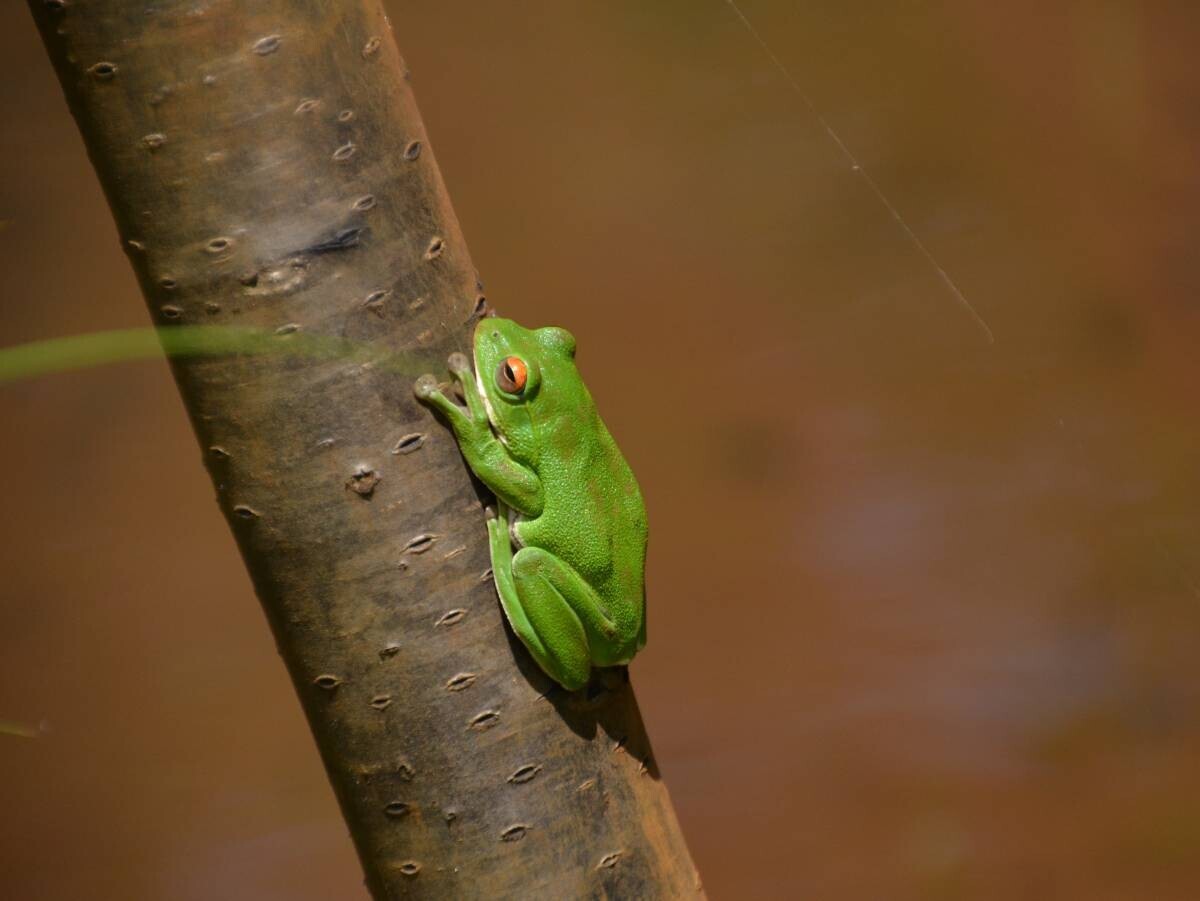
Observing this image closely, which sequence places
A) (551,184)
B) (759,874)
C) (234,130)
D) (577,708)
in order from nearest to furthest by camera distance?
(234,130), (577,708), (759,874), (551,184)

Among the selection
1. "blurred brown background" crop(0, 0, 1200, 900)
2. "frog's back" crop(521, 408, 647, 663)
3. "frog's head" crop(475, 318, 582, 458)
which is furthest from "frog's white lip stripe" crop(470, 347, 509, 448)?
"blurred brown background" crop(0, 0, 1200, 900)

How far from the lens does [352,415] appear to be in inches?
26.4

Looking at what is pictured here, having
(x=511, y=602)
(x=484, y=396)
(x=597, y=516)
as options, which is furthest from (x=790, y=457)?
(x=511, y=602)

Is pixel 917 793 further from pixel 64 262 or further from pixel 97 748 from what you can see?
pixel 64 262

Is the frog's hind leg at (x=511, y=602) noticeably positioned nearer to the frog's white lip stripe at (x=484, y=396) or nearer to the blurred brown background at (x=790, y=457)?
the frog's white lip stripe at (x=484, y=396)

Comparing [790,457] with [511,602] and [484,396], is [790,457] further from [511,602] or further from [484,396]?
[511,602]

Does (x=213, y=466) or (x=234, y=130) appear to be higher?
(x=234, y=130)

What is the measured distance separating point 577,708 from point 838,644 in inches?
77.4

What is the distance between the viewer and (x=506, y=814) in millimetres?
703

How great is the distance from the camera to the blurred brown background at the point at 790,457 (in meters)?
2.42

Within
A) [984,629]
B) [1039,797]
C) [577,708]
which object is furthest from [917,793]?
[577,708]

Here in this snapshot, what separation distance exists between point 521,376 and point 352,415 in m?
0.33

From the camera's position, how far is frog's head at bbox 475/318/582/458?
0.88 metres

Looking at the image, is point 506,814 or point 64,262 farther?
point 64,262
